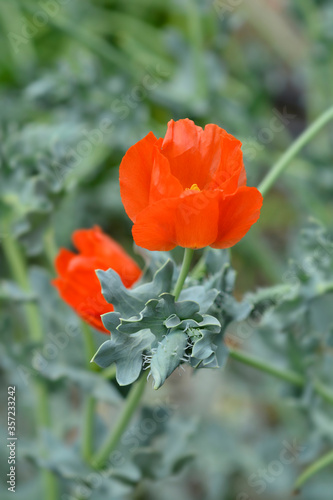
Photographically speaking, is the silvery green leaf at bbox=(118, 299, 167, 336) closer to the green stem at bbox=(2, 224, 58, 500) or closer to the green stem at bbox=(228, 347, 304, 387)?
the green stem at bbox=(228, 347, 304, 387)

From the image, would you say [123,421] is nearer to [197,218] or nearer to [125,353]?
[125,353]

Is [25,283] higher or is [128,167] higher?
[128,167]

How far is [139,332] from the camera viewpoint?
63cm

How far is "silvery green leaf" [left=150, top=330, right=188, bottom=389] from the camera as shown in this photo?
1.79 ft

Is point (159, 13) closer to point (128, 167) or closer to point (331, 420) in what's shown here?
point (331, 420)

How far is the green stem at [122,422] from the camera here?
81 cm

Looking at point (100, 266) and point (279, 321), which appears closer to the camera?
point (100, 266)

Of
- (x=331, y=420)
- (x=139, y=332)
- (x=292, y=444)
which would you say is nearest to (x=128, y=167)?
(x=139, y=332)

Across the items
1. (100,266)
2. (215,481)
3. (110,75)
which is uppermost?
(100,266)

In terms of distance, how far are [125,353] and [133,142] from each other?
33.0 inches

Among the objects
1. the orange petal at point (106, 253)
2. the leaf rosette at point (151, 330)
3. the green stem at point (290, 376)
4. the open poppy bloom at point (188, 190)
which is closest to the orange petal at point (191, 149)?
the open poppy bloom at point (188, 190)

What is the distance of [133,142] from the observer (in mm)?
1371

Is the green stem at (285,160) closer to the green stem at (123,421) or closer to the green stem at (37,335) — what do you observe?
the green stem at (123,421)

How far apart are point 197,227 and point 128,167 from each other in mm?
91
